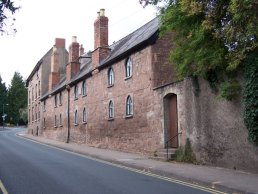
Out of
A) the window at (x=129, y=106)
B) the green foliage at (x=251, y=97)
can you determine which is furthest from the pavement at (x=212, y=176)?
the window at (x=129, y=106)

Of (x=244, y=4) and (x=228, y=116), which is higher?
(x=244, y=4)

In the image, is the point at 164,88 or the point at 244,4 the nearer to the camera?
the point at 244,4

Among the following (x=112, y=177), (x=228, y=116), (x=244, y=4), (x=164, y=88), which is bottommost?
(x=112, y=177)

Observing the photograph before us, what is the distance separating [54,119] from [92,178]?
3491 cm

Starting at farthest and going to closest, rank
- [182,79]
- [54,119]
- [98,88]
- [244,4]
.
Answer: [54,119], [98,88], [182,79], [244,4]

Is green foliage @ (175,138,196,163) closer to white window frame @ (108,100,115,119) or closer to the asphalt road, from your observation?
the asphalt road

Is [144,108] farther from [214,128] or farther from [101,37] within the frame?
[101,37]

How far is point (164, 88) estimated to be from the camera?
21438mm

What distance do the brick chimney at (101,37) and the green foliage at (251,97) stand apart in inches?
750

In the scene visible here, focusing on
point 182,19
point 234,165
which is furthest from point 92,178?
point 182,19

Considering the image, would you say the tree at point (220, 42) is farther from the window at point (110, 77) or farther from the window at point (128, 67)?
the window at point (110, 77)

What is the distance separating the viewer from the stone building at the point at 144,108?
1605 cm

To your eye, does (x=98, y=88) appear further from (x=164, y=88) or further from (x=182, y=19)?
(x=182, y=19)

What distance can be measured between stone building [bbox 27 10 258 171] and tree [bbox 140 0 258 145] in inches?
36.3
